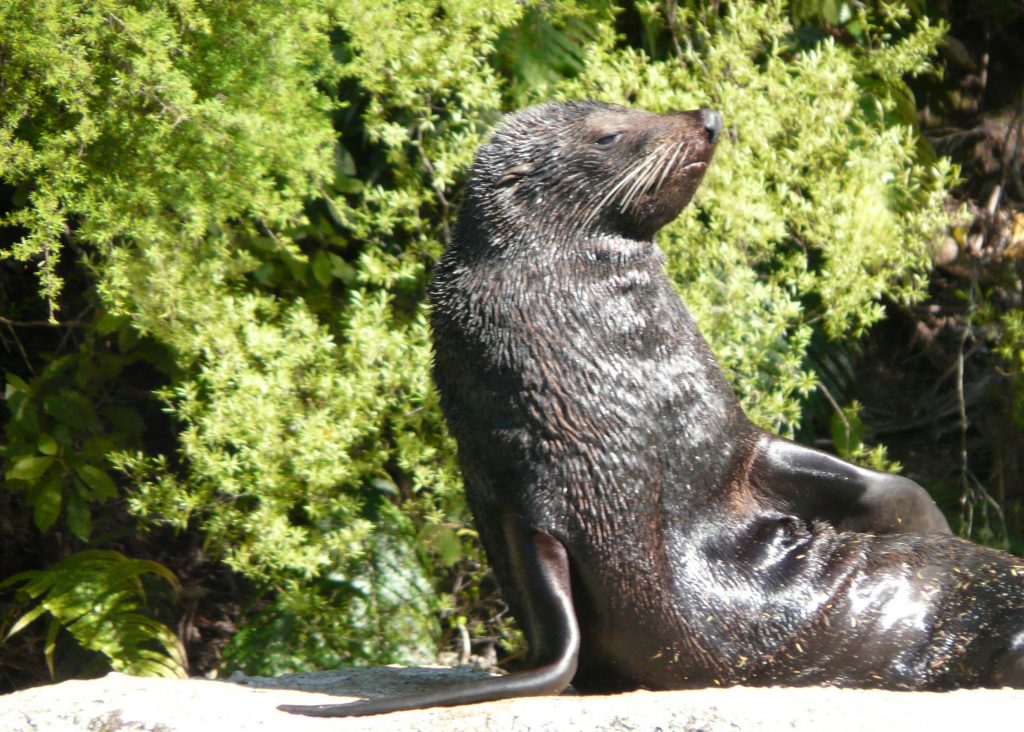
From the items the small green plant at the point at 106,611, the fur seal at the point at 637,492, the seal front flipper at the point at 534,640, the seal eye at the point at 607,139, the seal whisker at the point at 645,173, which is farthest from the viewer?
the small green plant at the point at 106,611

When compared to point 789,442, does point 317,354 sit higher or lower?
higher

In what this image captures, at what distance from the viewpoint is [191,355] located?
5762mm

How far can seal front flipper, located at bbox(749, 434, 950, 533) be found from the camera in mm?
4094

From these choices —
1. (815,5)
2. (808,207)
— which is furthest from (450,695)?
(815,5)

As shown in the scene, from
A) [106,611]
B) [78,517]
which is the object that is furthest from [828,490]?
[78,517]

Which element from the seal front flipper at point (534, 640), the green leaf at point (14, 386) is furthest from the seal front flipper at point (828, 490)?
the green leaf at point (14, 386)

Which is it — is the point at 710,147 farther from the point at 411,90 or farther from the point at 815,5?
the point at 815,5

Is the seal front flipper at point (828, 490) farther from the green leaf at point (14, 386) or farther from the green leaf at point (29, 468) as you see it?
the green leaf at point (14, 386)

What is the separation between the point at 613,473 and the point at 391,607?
2.54 metres

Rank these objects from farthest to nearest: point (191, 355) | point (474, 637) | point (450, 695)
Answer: point (474, 637), point (191, 355), point (450, 695)

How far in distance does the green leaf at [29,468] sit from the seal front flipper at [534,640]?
2.99 m

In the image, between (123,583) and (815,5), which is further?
(815,5)

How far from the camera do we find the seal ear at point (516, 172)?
4023 mm

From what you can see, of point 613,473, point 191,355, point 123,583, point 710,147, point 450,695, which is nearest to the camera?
point 450,695
